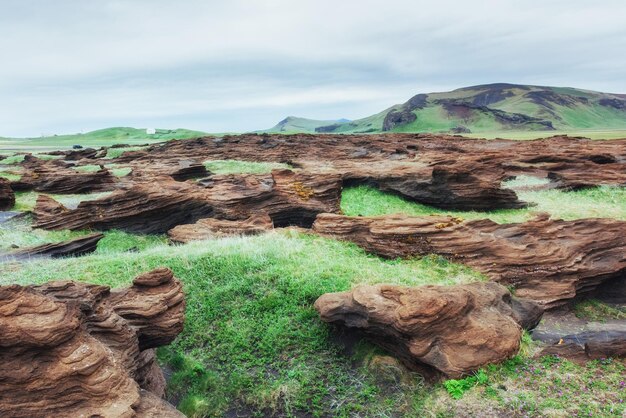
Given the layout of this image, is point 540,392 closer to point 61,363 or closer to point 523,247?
point 523,247

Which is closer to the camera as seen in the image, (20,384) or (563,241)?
(20,384)

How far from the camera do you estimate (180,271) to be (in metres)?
15.4

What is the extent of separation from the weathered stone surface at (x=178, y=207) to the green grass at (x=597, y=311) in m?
14.6

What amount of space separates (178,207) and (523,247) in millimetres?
17218

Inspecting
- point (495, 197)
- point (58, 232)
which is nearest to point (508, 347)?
point (495, 197)

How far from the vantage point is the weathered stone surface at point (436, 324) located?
1030 centimetres

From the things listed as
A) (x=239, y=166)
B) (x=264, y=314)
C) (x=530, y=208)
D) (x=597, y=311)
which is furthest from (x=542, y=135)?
(x=264, y=314)

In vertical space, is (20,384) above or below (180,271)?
above

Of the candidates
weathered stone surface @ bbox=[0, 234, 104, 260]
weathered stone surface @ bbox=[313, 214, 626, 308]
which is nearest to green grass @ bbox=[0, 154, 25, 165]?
weathered stone surface @ bbox=[0, 234, 104, 260]

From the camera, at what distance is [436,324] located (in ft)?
34.7

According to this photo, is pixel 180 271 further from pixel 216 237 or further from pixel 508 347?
pixel 508 347

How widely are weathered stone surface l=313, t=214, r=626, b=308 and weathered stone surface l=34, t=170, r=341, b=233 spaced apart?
7.71 metres

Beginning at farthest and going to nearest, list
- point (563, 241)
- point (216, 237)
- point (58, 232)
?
point (58, 232)
point (216, 237)
point (563, 241)

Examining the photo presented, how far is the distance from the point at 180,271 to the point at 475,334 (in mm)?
9616
